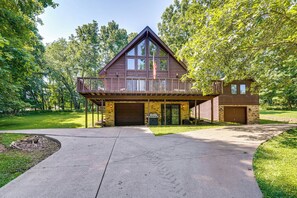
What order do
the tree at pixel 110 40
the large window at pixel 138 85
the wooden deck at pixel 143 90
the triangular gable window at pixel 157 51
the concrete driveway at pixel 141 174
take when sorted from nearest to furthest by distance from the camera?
the concrete driveway at pixel 141 174
the wooden deck at pixel 143 90
the large window at pixel 138 85
the triangular gable window at pixel 157 51
the tree at pixel 110 40

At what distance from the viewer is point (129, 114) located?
1416cm

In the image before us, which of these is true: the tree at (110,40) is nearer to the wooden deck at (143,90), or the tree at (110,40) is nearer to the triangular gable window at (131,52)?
the triangular gable window at (131,52)

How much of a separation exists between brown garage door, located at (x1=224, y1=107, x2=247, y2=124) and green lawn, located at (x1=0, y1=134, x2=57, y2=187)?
15.7 metres

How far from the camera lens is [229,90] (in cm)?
1622

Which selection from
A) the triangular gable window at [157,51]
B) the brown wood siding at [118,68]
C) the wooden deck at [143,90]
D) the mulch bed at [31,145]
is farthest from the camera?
the triangular gable window at [157,51]

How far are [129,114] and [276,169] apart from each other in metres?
11.5

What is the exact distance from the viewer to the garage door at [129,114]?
1405cm

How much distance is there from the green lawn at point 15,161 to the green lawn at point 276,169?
4.82 m

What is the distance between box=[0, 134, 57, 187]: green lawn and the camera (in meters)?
3.43

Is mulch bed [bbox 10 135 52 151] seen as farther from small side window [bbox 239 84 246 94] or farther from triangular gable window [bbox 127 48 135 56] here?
small side window [bbox 239 84 246 94]

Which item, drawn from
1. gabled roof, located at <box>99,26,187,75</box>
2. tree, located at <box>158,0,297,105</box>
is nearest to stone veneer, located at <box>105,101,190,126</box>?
gabled roof, located at <box>99,26,187,75</box>

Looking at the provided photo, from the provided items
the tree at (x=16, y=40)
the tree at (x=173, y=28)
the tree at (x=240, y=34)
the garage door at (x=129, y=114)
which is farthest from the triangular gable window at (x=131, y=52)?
the tree at (x=173, y=28)

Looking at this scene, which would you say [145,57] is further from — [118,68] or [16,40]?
[16,40]

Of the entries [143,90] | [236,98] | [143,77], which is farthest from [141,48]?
[236,98]
